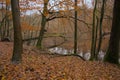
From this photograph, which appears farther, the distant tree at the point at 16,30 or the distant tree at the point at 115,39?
the distant tree at the point at 115,39

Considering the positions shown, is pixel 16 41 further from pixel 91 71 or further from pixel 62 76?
pixel 91 71

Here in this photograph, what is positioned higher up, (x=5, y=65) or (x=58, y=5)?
(x=58, y=5)

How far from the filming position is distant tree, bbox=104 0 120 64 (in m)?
12.0

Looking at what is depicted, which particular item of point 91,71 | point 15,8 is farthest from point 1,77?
point 91,71

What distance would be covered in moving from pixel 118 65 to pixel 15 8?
708 cm

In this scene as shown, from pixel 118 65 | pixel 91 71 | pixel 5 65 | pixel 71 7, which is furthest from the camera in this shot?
pixel 71 7

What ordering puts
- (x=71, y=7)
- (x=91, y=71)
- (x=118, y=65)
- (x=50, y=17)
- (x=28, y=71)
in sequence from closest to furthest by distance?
(x=28, y=71) < (x=91, y=71) < (x=118, y=65) < (x=71, y=7) < (x=50, y=17)

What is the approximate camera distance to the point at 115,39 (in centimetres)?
1248

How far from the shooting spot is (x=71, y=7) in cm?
1848

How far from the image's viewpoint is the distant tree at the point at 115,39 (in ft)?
39.5

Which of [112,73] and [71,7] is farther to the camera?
[71,7]

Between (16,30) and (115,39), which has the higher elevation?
(16,30)

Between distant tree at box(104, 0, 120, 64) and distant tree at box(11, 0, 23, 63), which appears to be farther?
distant tree at box(104, 0, 120, 64)

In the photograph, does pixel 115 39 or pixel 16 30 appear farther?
pixel 115 39
